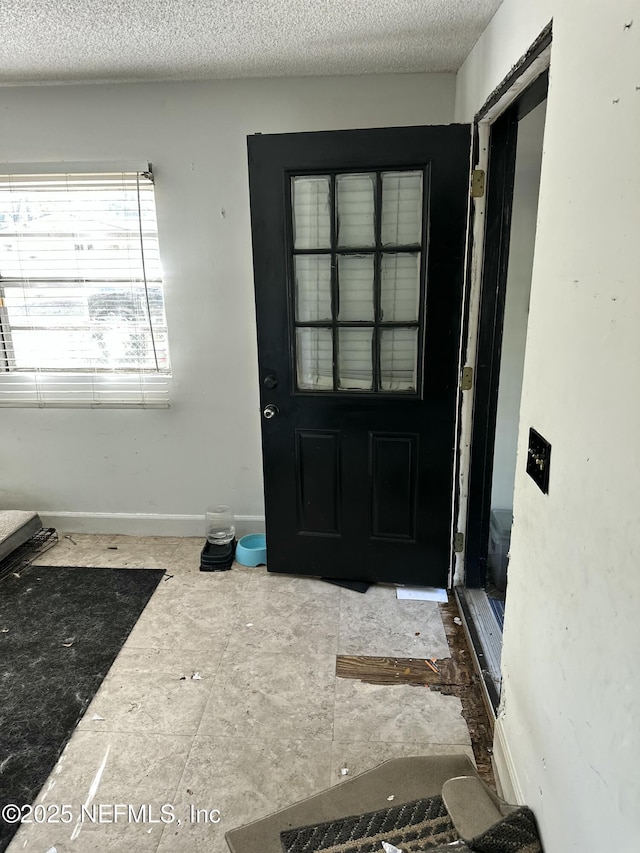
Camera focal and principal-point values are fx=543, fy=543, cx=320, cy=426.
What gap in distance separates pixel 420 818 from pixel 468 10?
255cm

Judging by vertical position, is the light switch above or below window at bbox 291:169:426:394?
below

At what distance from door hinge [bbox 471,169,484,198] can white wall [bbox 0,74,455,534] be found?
0.56m

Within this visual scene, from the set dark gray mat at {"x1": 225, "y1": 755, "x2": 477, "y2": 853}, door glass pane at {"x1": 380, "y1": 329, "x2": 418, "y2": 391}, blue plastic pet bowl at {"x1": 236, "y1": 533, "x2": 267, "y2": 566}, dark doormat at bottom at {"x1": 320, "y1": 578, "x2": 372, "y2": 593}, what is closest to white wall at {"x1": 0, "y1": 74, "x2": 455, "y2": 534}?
blue plastic pet bowl at {"x1": 236, "y1": 533, "x2": 267, "y2": 566}

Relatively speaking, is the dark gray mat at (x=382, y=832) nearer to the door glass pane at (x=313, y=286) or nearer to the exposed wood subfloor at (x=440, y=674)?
the exposed wood subfloor at (x=440, y=674)

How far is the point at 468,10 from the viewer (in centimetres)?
190

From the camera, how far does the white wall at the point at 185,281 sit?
8.58ft

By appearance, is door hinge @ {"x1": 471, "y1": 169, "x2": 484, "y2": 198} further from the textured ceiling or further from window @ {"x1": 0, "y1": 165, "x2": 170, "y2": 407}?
window @ {"x1": 0, "y1": 165, "x2": 170, "y2": 407}

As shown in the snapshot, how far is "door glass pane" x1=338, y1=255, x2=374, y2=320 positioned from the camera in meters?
2.40

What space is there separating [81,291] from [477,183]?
6.73 ft

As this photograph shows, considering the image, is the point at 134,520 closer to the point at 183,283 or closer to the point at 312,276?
the point at 183,283

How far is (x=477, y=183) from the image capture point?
221 centimetres

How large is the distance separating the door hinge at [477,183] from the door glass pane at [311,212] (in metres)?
0.60

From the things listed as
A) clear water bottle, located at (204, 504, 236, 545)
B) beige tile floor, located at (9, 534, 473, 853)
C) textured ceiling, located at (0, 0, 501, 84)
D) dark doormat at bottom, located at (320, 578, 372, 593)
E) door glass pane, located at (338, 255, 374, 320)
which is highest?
textured ceiling, located at (0, 0, 501, 84)

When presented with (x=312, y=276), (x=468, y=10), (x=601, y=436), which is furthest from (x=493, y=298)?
(x=601, y=436)
